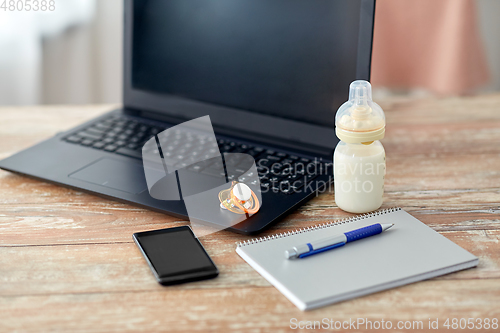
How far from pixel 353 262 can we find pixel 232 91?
17.4 inches

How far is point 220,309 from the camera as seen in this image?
0.48 meters

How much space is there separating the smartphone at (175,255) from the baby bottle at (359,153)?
0.71 ft

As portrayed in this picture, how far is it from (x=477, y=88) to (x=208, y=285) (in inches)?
62.0

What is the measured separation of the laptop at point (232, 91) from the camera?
0.72m

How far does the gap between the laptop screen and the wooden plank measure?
1.20ft

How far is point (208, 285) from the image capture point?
520 mm

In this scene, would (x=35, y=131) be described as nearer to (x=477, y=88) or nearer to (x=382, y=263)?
(x=382, y=263)

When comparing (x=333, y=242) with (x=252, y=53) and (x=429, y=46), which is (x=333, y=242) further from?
(x=429, y=46)

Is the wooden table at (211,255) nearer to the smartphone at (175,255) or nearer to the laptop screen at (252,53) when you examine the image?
the smartphone at (175,255)

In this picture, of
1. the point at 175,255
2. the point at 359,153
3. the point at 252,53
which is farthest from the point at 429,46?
the point at 175,255

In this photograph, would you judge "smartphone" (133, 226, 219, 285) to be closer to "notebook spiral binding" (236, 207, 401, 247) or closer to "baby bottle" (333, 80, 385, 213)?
"notebook spiral binding" (236, 207, 401, 247)

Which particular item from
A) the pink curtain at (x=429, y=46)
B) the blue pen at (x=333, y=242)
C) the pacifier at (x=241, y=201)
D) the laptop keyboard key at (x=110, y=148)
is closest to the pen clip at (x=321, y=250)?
the blue pen at (x=333, y=242)

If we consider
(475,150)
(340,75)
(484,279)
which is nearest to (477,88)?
(475,150)

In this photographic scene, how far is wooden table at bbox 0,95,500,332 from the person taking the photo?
1.55ft
